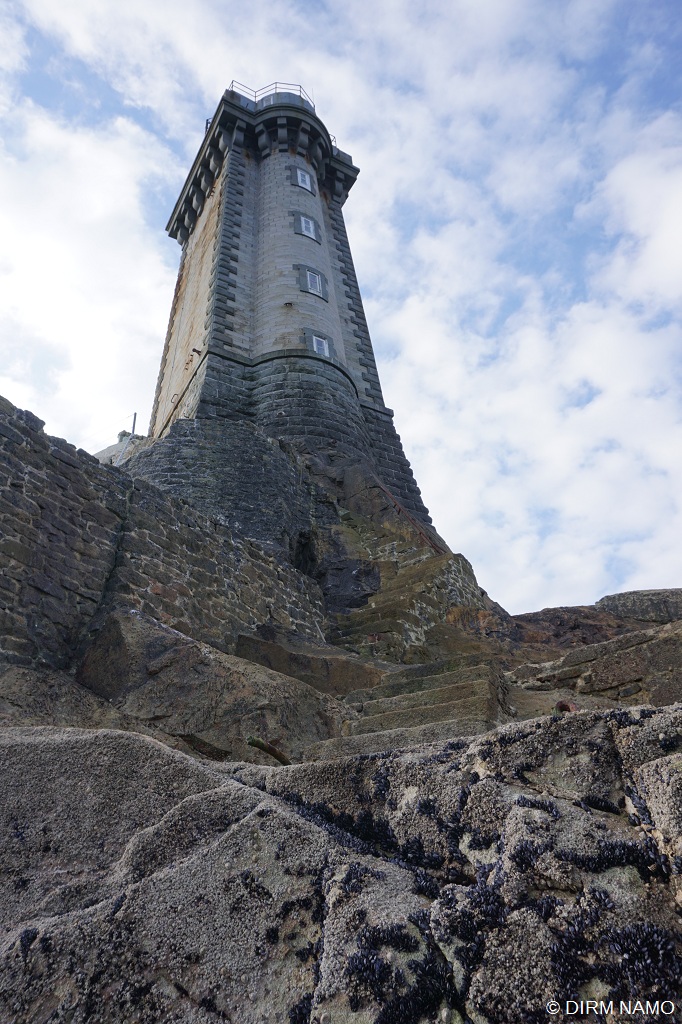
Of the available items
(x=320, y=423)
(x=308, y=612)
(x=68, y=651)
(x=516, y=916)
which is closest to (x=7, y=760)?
(x=516, y=916)

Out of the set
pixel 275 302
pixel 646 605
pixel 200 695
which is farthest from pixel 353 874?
pixel 275 302

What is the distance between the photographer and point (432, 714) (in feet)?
14.1

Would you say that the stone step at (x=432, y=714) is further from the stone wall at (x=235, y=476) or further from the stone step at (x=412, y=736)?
the stone wall at (x=235, y=476)

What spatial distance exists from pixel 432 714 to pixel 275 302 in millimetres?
17138

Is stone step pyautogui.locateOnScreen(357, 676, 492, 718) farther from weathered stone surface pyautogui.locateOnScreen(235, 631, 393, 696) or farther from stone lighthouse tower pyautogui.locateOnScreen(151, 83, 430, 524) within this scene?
stone lighthouse tower pyautogui.locateOnScreen(151, 83, 430, 524)

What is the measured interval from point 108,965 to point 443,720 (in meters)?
2.72

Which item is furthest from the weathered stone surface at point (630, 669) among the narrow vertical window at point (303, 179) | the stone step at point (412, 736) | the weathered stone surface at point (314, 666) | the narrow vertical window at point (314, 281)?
the narrow vertical window at point (303, 179)

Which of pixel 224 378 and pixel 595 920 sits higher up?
pixel 224 378

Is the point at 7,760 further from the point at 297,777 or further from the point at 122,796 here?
the point at 297,777

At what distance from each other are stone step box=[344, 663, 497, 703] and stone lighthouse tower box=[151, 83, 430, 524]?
8596 mm

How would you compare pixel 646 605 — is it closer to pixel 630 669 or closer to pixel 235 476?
pixel 235 476

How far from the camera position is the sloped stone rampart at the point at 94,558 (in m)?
6.05

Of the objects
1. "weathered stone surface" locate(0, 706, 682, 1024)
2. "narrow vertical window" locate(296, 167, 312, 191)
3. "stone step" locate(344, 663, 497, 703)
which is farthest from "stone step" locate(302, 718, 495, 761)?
"narrow vertical window" locate(296, 167, 312, 191)

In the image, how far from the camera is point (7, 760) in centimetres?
234
